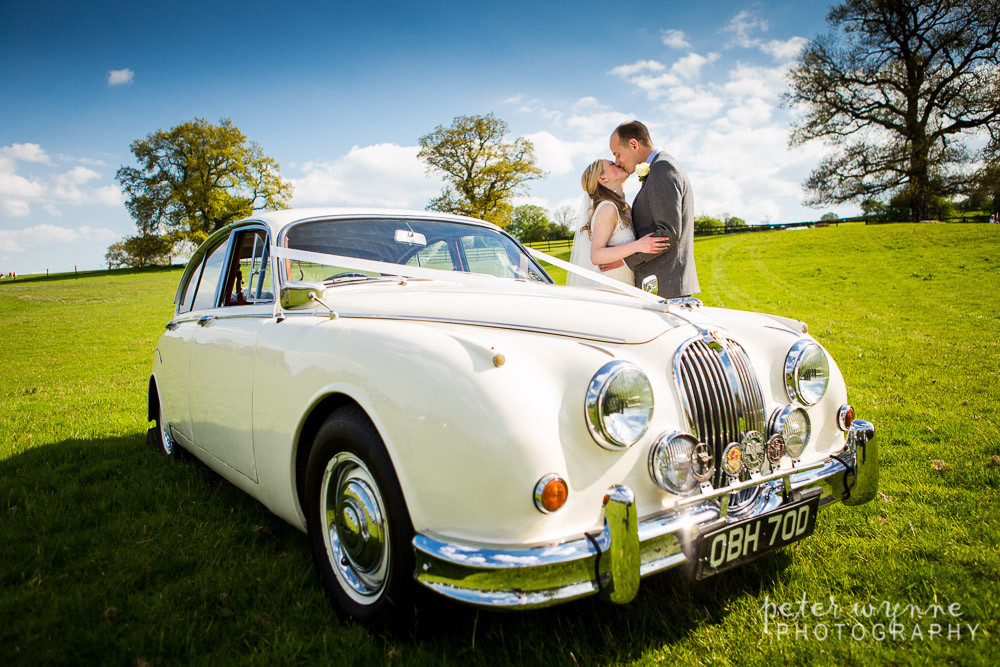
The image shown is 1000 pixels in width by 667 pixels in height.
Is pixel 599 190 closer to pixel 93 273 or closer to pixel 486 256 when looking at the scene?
pixel 486 256

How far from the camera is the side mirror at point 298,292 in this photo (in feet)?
7.94

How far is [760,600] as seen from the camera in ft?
7.54

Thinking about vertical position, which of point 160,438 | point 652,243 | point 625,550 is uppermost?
point 652,243

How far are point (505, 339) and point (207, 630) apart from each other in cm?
154

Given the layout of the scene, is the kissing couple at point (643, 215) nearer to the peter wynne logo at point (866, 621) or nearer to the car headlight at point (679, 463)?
the car headlight at point (679, 463)

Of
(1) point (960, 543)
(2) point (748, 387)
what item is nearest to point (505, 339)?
(2) point (748, 387)

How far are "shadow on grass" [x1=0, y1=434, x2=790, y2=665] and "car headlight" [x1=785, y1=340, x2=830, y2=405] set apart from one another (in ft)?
2.54

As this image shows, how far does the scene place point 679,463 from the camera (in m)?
1.91

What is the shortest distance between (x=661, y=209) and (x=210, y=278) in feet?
9.19

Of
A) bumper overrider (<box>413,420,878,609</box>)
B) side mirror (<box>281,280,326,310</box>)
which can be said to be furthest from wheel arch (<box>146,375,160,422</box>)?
bumper overrider (<box>413,420,878,609</box>)

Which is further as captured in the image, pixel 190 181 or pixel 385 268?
pixel 190 181

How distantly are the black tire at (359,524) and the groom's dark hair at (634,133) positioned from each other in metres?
2.46

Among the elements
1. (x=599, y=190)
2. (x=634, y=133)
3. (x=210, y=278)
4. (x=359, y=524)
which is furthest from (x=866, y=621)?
(x=210, y=278)

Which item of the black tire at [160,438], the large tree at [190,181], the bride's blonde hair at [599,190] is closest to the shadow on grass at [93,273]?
the large tree at [190,181]
